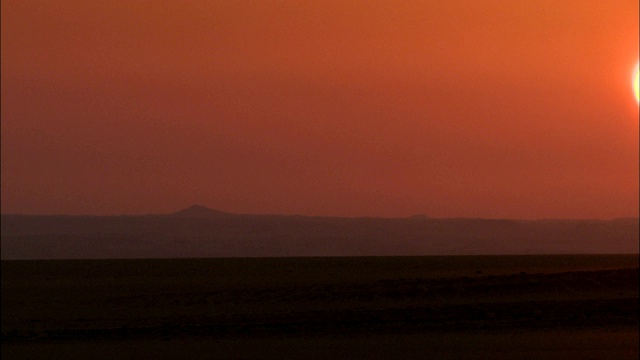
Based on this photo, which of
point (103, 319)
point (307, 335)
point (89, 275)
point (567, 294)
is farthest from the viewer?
point (89, 275)

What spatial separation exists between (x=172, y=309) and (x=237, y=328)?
4.52 meters

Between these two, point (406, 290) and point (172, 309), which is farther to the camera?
point (406, 290)

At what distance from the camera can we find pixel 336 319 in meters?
21.5

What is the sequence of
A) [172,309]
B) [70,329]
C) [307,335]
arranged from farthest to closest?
1. [172,309]
2. [70,329]
3. [307,335]

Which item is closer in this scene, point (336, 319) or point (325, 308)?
point (336, 319)

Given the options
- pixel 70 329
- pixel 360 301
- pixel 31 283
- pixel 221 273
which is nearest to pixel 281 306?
pixel 360 301

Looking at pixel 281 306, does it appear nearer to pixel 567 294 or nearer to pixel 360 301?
pixel 360 301

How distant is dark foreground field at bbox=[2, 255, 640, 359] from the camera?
17.7 meters

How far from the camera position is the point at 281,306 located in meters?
24.5

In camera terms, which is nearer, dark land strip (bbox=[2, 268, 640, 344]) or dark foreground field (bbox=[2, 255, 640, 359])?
dark foreground field (bbox=[2, 255, 640, 359])

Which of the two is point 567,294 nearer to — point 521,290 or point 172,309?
point 521,290

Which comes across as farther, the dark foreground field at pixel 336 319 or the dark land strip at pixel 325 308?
the dark land strip at pixel 325 308

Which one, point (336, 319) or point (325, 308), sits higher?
point (325, 308)

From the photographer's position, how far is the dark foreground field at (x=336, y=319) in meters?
17.7
